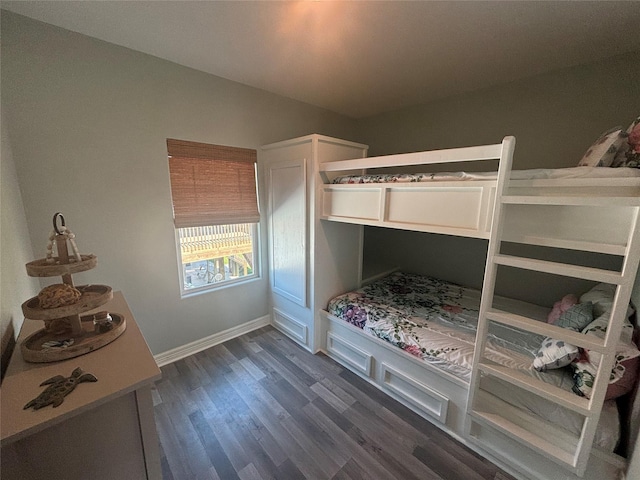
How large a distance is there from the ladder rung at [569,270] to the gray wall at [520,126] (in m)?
0.85

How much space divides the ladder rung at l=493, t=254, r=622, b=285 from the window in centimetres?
221

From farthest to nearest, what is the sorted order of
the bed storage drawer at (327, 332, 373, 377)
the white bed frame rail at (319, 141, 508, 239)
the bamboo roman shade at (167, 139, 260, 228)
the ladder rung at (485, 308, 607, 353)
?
1. the bamboo roman shade at (167, 139, 260, 228)
2. the bed storage drawer at (327, 332, 373, 377)
3. the white bed frame rail at (319, 141, 508, 239)
4. the ladder rung at (485, 308, 607, 353)

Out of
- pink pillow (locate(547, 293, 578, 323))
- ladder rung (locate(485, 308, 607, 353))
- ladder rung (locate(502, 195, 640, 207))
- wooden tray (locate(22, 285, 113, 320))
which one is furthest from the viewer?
pink pillow (locate(547, 293, 578, 323))

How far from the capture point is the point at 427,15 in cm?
146

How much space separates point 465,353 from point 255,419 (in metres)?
1.50

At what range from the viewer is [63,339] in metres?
0.95

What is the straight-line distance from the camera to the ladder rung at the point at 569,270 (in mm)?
995

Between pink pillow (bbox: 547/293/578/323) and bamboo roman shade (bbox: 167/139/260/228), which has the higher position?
bamboo roman shade (bbox: 167/139/260/228)

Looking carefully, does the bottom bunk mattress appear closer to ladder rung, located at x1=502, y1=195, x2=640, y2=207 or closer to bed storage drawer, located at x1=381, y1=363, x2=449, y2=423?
bed storage drawer, located at x1=381, y1=363, x2=449, y2=423

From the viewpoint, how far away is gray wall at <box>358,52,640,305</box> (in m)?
1.90

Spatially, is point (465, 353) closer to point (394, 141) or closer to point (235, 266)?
point (235, 266)

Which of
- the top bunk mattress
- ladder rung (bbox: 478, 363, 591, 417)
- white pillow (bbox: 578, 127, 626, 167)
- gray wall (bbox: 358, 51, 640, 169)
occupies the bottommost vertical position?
ladder rung (bbox: 478, 363, 591, 417)

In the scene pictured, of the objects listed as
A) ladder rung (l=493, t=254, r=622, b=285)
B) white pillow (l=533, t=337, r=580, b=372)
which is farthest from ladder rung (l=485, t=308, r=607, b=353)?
ladder rung (l=493, t=254, r=622, b=285)

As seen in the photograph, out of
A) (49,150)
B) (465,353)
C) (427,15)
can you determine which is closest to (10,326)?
Result: (49,150)
